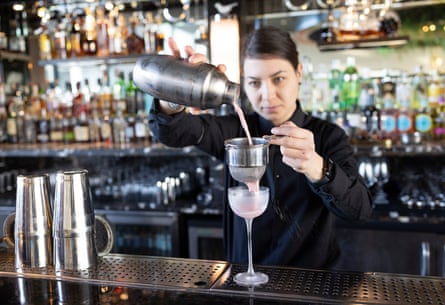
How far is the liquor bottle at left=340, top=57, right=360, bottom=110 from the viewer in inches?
123

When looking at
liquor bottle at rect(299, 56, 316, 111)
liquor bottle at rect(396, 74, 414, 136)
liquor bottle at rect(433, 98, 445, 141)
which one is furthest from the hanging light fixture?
liquor bottle at rect(433, 98, 445, 141)

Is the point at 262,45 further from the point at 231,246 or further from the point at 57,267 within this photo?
the point at 57,267

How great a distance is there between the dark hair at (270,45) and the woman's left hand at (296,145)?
46 centimetres

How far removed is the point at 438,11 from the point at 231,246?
2298mm

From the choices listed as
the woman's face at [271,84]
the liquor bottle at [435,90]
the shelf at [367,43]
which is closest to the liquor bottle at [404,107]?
the liquor bottle at [435,90]

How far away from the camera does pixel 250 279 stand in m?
1.17

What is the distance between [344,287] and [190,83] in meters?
0.59

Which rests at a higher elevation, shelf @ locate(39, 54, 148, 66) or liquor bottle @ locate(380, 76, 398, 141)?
shelf @ locate(39, 54, 148, 66)

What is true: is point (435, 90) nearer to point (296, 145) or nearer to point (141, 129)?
point (141, 129)

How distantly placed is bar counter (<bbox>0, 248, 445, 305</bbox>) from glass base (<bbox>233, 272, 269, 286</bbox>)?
0.02 metres

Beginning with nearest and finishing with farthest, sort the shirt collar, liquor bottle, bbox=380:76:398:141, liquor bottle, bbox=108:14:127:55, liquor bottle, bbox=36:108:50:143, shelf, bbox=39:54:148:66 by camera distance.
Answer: the shirt collar → liquor bottle, bbox=380:76:398:141 → shelf, bbox=39:54:148:66 → liquor bottle, bbox=108:14:127:55 → liquor bottle, bbox=36:108:50:143

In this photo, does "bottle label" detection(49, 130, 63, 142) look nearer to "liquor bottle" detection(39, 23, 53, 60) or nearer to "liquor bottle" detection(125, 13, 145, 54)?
"liquor bottle" detection(39, 23, 53, 60)

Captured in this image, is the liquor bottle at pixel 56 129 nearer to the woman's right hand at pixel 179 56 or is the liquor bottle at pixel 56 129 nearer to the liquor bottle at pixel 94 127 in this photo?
the liquor bottle at pixel 94 127

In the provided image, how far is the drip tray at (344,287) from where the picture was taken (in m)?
1.07
